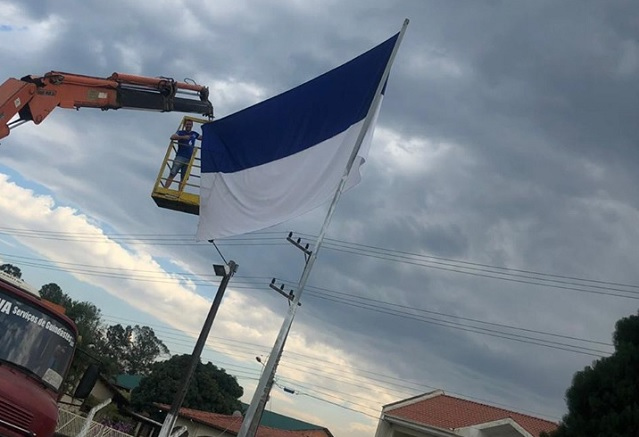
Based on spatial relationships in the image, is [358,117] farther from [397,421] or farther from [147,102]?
[397,421]

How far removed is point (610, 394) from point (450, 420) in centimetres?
1682

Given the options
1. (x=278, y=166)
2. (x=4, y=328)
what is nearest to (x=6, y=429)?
(x=4, y=328)

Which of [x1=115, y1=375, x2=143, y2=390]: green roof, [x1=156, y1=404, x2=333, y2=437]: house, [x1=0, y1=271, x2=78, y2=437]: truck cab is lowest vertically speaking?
[x1=0, y1=271, x2=78, y2=437]: truck cab

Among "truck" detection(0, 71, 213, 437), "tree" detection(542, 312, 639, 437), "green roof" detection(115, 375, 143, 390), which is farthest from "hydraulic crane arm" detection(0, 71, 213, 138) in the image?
"green roof" detection(115, 375, 143, 390)

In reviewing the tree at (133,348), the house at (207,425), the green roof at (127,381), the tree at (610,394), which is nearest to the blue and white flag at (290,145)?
the tree at (610,394)

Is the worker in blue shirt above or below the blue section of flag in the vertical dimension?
above

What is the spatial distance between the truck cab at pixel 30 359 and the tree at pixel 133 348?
280 ft

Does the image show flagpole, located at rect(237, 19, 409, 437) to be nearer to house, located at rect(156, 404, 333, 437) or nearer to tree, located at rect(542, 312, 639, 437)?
tree, located at rect(542, 312, 639, 437)

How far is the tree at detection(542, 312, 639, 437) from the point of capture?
1021cm

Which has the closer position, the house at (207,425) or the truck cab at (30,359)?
the truck cab at (30,359)

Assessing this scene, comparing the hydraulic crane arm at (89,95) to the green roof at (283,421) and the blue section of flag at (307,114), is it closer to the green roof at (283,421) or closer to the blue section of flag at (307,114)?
the blue section of flag at (307,114)

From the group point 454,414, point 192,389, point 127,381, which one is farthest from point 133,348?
point 454,414

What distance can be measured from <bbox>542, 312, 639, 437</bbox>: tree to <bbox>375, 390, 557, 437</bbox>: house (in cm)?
1353

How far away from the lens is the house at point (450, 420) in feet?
81.5
